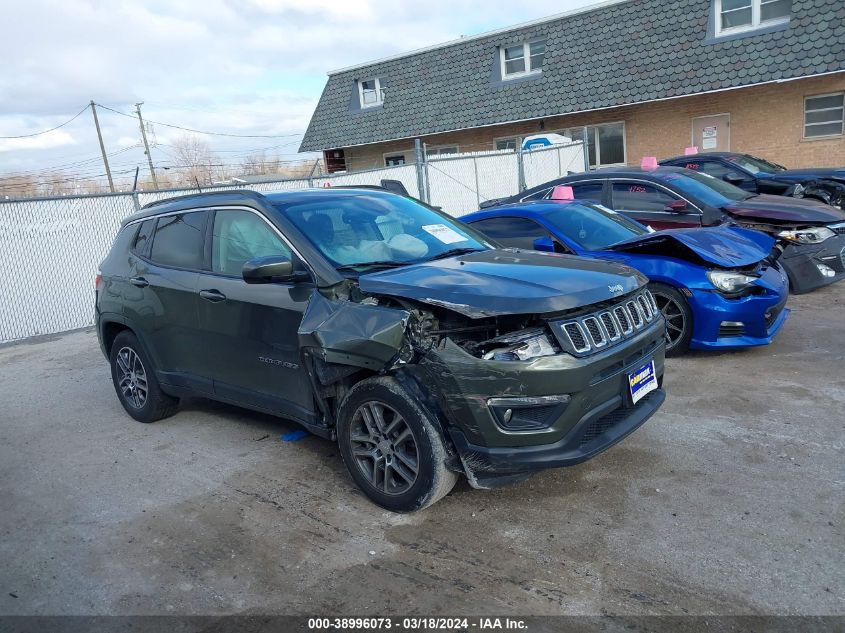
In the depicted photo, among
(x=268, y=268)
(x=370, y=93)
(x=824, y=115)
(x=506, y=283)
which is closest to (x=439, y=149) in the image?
(x=370, y=93)

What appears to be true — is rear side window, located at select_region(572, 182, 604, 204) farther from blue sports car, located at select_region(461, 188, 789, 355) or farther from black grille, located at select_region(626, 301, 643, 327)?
black grille, located at select_region(626, 301, 643, 327)

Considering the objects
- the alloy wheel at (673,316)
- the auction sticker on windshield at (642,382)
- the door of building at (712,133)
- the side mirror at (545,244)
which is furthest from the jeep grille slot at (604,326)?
the door of building at (712,133)

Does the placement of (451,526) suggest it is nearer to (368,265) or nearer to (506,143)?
(368,265)

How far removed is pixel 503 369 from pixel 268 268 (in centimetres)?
149

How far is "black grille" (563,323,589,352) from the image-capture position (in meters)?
3.40

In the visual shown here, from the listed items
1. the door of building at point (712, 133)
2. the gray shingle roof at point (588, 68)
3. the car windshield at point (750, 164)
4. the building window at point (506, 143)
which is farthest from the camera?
the building window at point (506, 143)

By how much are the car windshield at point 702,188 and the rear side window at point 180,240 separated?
5.54m

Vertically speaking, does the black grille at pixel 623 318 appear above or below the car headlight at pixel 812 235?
above

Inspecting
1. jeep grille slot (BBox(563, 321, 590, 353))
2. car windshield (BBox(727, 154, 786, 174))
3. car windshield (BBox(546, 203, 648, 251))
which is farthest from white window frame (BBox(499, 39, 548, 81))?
jeep grille slot (BBox(563, 321, 590, 353))

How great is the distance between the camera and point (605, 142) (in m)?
21.1

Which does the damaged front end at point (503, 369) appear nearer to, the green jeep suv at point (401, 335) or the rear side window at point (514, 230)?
the green jeep suv at point (401, 335)

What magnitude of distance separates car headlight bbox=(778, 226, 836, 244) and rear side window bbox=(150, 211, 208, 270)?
666 cm

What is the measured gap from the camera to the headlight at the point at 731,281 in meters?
5.79

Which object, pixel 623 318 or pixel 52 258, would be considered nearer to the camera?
pixel 623 318
